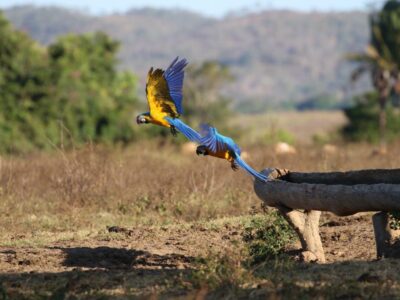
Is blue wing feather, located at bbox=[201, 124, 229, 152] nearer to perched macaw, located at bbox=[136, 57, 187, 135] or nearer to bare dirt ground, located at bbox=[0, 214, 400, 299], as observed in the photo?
perched macaw, located at bbox=[136, 57, 187, 135]

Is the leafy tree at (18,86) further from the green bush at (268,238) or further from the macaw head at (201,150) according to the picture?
the macaw head at (201,150)

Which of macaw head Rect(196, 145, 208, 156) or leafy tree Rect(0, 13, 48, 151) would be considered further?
leafy tree Rect(0, 13, 48, 151)

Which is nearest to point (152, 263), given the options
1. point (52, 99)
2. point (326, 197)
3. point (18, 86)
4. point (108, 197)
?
point (326, 197)

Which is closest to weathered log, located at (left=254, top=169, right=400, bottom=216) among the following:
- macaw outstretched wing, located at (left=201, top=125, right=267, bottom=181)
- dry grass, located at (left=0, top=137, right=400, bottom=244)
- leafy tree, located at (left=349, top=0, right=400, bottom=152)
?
macaw outstretched wing, located at (left=201, top=125, right=267, bottom=181)

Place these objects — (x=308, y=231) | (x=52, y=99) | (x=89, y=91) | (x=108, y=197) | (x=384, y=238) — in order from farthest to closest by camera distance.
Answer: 1. (x=89, y=91)
2. (x=52, y=99)
3. (x=108, y=197)
4. (x=308, y=231)
5. (x=384, y=238)

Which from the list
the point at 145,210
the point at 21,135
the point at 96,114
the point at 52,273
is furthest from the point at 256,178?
the point at 96,114

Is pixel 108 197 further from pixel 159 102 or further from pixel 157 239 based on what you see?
pixel 159 102

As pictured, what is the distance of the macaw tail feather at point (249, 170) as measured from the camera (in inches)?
295

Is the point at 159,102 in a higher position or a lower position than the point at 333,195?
higher

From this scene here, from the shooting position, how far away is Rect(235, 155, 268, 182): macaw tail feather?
24.5 ft

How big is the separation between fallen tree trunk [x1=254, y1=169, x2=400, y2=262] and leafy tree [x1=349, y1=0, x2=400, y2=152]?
26.4 metres

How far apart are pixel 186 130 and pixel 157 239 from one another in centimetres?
223

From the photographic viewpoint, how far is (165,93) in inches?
316

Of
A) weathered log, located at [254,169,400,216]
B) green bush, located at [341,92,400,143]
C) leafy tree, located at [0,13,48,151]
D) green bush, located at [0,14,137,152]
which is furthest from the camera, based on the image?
green bush, located at [341,92,400,143]
